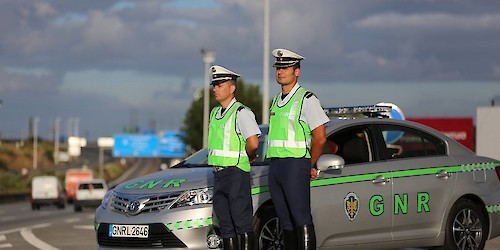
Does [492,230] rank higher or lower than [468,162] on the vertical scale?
lower

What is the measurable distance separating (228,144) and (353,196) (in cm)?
150

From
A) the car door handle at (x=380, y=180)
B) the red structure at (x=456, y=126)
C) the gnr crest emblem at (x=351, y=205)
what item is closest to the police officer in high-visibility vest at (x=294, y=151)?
the gnr crest emblem at (x=351, y=205)

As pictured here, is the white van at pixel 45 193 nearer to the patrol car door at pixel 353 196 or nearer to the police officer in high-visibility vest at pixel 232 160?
the patrol car door at pixel 353 196

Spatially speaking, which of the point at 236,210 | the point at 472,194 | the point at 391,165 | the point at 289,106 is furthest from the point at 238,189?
the point at 472,194

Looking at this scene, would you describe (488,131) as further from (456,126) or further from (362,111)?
(362,111)

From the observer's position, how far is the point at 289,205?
333 inches

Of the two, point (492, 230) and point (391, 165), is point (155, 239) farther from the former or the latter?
point (492, 230)

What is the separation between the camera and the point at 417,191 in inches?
402

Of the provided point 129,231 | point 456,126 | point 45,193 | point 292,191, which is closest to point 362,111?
point 292,191

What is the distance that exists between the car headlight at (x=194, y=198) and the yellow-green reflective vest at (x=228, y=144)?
1.09ft

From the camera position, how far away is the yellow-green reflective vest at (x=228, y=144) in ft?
29.0

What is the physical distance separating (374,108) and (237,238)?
8.32 ft

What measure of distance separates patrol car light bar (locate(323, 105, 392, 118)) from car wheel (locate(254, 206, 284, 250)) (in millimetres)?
1876

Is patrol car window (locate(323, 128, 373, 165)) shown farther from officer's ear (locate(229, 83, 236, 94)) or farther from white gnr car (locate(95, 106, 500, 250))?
officer's ear (locate(229, 83, 236, 94))
